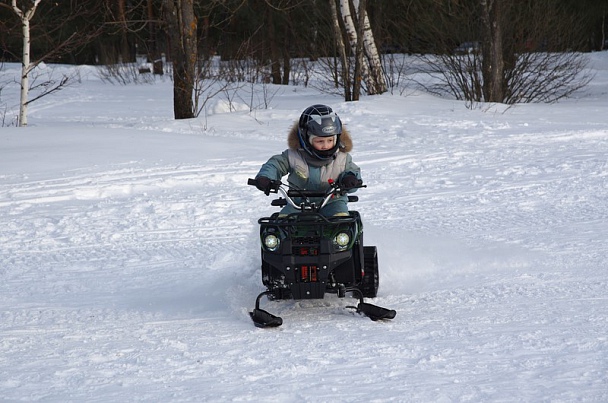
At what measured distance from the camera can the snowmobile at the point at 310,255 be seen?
556 cm

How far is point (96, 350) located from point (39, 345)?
1.37ft

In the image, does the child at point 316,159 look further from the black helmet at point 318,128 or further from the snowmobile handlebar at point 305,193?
the snowmobile handlebar at point 305,193

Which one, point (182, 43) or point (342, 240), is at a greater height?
point (182, 43)

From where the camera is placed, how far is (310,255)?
18.3 feet

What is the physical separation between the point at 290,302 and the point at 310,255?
0.78 meters

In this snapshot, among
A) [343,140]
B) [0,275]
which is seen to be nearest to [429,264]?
[343,140]

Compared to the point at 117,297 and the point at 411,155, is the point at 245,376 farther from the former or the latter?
the point at 411,155

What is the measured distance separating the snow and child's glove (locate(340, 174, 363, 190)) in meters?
0.88

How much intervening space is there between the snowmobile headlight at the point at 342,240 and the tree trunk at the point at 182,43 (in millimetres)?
11260

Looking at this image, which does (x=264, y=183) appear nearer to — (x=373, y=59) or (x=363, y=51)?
(x=363, y=51)

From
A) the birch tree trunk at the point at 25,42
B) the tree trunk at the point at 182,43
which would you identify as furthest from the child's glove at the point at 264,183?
the tree trunk at the point at 182,43

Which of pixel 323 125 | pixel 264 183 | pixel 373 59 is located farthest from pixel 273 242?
pixel 373 59

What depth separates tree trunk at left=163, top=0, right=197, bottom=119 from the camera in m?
16.2

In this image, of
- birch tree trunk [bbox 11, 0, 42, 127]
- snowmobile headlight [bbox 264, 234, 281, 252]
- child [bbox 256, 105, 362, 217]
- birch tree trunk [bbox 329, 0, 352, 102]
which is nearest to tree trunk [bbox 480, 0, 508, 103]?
birch tree trunk [bbox 329, 0, 352, 102]
